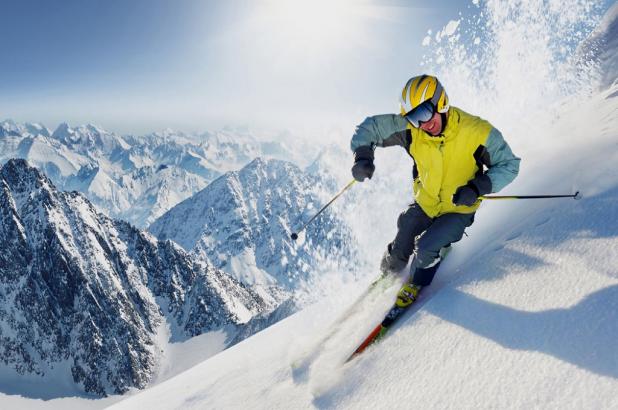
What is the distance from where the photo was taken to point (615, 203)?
3.97m

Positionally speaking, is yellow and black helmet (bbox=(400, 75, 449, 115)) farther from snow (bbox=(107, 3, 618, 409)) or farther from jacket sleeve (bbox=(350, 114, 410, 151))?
snow (bbox=(107, 3, 618, 409))

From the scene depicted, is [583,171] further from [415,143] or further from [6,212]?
[6,212]

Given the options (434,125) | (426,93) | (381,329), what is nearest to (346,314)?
(381,329)

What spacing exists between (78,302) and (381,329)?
190488 mm

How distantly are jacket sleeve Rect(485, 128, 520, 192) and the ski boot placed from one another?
1.42 metres

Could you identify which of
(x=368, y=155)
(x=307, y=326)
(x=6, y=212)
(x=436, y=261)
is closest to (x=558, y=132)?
(x=368, y=155)

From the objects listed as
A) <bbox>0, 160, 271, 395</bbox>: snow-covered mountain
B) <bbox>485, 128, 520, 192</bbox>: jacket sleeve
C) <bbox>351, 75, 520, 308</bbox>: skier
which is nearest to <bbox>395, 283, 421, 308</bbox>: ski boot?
<bbox>351, 75, 520, 308</bbox>: skier

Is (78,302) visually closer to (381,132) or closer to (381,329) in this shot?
(381,132)

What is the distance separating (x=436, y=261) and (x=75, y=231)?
645 feet

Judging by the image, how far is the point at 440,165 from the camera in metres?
4.90

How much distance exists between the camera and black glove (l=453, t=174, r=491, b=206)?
453 cm

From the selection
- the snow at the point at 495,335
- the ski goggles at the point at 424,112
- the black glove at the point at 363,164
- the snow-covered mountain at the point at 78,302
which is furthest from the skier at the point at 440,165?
the snow-covered mountain at the point at 78,302

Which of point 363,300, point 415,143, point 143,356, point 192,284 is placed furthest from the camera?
point 192,284

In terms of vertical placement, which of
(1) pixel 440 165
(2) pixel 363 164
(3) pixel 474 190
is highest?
(2) pixel 363 164
